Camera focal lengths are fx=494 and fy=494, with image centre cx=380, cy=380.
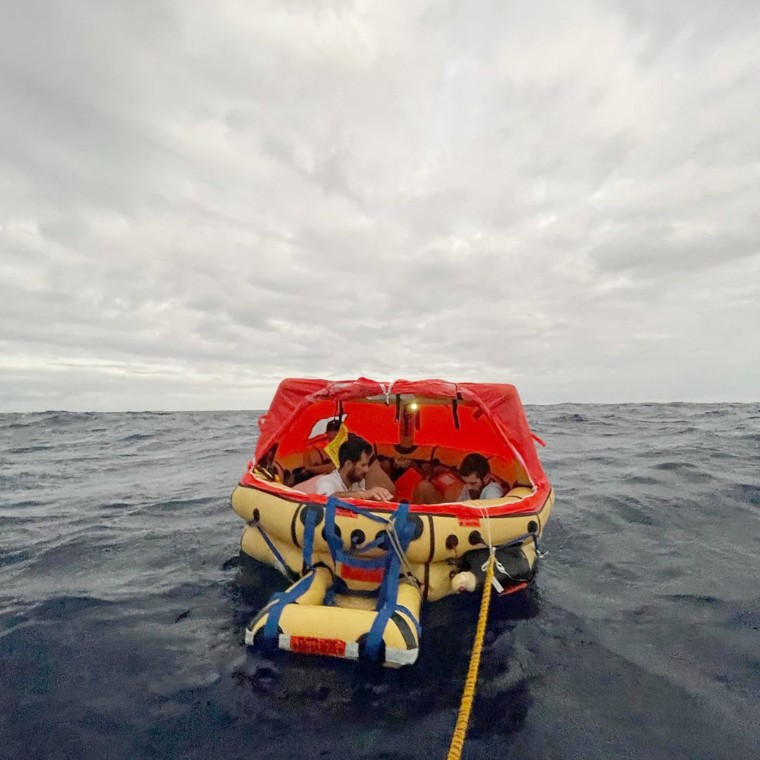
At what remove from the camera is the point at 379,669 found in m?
3.66

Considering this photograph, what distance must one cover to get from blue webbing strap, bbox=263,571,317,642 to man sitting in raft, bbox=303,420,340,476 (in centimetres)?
292

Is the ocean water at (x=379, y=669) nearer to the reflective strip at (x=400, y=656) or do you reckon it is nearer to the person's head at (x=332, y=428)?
the reflective strip at (x=400, y=656)

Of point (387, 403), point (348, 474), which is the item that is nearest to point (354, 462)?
point (348, 474)

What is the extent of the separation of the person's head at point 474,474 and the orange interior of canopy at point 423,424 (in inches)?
60.5

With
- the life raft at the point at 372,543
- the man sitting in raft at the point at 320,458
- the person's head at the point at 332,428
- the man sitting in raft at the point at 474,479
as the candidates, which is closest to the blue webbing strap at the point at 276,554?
the life raft at the point at 372,543

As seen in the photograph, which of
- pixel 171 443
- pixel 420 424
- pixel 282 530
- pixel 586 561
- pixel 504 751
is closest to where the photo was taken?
pixel 504 751

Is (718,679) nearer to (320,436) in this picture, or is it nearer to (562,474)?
(320,436)

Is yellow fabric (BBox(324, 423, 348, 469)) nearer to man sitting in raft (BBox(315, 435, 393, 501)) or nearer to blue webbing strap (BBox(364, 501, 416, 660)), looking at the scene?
man sitting in raft (BBox(315, 435, 393, 501))

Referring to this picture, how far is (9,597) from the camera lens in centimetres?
509

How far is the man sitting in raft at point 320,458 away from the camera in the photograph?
7281 mm

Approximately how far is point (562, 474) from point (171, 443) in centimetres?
1467

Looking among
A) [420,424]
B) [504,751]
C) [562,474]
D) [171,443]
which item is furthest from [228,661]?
[171,443]

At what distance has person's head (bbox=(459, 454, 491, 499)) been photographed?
21.0 ft

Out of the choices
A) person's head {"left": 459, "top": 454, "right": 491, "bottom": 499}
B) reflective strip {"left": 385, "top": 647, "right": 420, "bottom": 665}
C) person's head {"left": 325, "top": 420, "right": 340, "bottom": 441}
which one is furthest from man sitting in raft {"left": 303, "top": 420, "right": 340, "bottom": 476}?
reflective strip {"left": 385, "top": 647, "right": 420, "bottom": 665}
